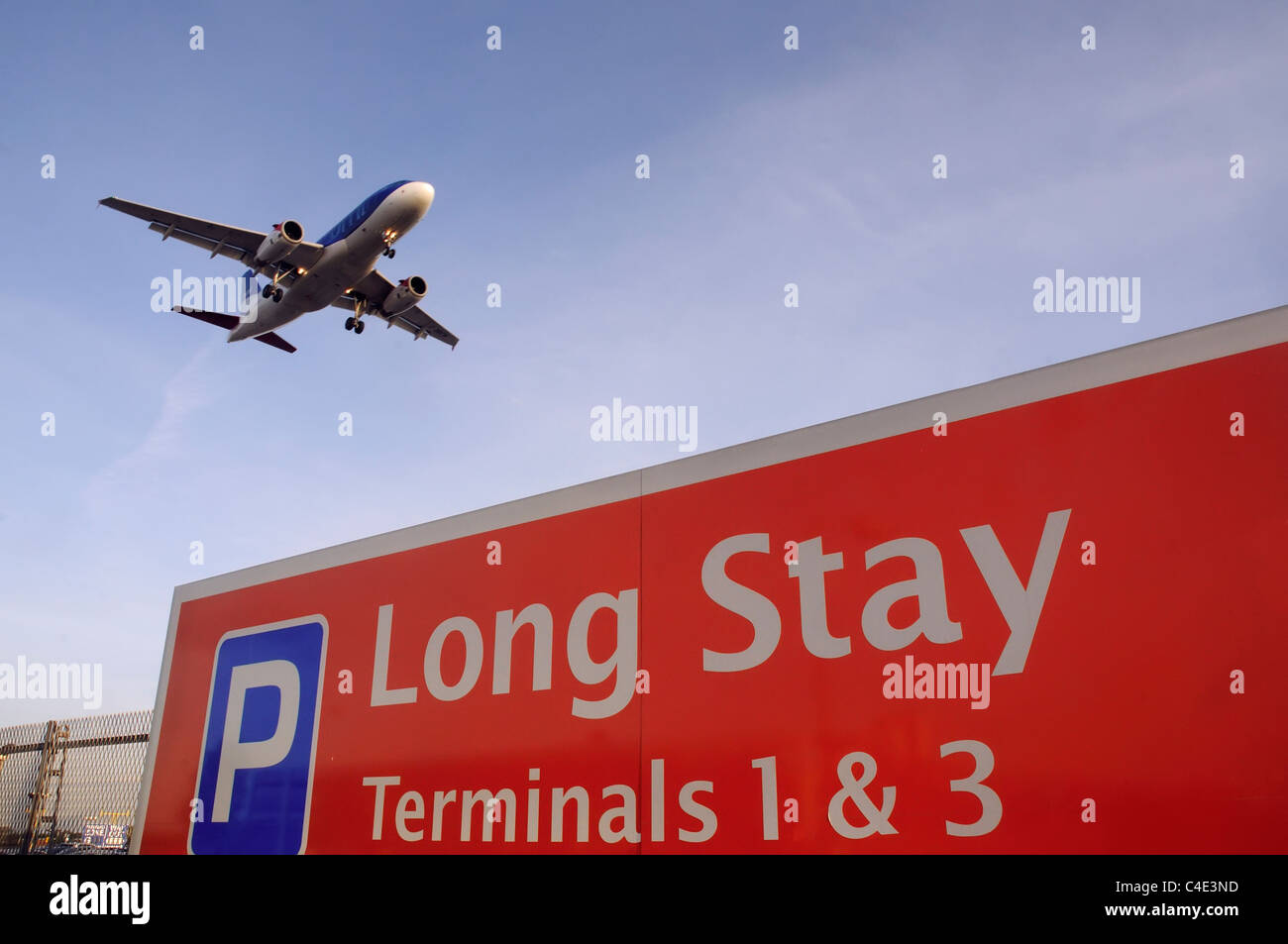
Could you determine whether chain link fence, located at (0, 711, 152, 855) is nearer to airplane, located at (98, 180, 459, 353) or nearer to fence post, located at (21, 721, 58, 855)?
fence post, located at (21, 721, 58, 855)

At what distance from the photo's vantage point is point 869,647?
2656 mm

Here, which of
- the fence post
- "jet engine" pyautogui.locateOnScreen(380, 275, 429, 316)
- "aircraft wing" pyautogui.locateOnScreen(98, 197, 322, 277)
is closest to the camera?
the fence post

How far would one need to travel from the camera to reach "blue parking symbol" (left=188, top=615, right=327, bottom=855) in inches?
163

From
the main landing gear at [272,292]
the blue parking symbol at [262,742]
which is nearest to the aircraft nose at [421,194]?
the main landing gear at [272,292]

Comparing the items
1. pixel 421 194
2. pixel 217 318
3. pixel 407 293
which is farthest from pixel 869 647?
pixel 217 318

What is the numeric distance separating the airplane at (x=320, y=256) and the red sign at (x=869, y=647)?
15.3 metres

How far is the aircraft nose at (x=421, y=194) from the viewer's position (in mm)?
17547

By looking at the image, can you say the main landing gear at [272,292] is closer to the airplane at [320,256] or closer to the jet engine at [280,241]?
the airplane at [320,256]

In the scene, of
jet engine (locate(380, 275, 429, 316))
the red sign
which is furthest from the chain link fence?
jet engine (locate(380, 275, 429, 316))

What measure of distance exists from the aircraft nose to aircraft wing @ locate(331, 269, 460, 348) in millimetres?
2611

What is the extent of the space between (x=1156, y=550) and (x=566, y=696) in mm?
2059

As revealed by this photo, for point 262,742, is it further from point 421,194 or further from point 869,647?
point 421,194

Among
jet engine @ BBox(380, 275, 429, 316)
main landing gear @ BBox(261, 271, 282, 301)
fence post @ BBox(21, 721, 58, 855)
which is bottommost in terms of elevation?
fence post @ BBox(21, 721, 58, 855)
